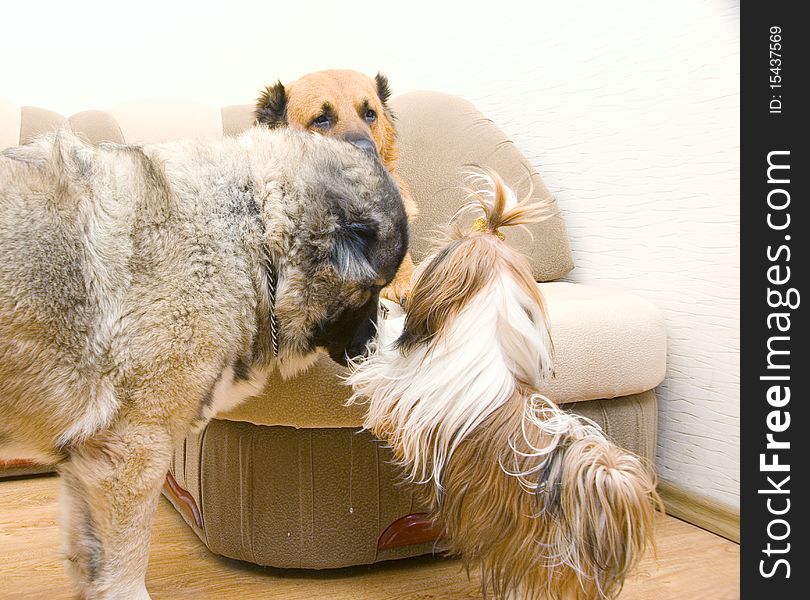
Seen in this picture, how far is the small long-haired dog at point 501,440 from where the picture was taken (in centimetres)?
117

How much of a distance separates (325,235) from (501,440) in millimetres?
488

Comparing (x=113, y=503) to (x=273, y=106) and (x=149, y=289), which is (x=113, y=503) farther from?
(x=273, y=106)

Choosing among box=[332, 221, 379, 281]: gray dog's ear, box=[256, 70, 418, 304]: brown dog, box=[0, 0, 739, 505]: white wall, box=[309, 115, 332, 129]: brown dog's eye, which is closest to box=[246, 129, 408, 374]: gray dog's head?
box=[332, 221, 379, 281]: gray dog's ear

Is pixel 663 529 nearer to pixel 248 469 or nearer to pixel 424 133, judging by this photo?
pixel 248 469

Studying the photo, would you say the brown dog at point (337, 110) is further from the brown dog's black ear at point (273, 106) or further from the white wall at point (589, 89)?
the white wall at point (589, 89)

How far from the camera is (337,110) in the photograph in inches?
79.4

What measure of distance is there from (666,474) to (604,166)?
98 centimetres

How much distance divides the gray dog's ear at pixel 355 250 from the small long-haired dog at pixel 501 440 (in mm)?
110

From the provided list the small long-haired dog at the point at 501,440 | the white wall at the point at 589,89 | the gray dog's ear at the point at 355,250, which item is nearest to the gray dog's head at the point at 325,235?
the gray dog's ear at the point at 355,250

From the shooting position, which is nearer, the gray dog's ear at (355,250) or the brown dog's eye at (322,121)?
the gray dog's ear at (355,250)

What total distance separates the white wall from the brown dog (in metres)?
0.68

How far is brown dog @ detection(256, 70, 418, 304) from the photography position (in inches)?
78.7

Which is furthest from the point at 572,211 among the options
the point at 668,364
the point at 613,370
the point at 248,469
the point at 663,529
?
the point at 248,469

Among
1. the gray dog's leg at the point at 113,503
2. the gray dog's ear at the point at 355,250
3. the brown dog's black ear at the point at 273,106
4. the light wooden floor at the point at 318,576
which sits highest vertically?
the brown dog's black ear at the point at 273,106
